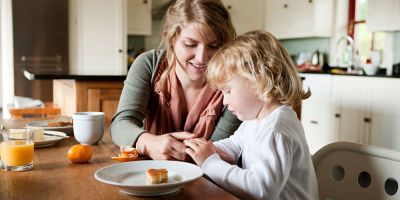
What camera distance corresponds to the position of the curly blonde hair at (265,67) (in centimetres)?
109

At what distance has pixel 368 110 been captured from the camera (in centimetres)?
407

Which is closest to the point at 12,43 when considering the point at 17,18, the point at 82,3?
the point at 17,18

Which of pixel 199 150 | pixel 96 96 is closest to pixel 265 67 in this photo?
pixel 199 150

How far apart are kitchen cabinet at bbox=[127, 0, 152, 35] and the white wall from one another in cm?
157

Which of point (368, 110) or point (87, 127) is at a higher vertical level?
point (87, 127)

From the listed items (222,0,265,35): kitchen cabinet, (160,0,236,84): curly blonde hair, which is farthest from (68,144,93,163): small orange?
(222,0,265,35): kitchen cabinet

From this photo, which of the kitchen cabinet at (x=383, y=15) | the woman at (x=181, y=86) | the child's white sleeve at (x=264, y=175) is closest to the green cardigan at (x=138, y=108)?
the woman at (x=181, y=86)

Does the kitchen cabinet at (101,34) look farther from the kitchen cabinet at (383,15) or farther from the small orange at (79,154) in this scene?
the small orange at (79,154)

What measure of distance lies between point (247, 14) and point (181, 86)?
4659mm

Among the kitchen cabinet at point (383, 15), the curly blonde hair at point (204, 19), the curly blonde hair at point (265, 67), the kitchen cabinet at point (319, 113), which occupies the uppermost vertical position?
the kitchen cabinet at point (383, 15)

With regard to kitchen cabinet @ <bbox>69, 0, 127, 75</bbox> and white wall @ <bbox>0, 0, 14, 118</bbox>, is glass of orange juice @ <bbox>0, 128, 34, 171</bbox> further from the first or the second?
white wall @ <bbox>0, 0, 14, 118</bbox>

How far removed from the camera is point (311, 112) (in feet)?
15.7

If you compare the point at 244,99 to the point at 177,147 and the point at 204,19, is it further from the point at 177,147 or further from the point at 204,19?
the point at 204,19

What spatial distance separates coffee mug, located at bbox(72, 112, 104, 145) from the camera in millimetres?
1354
